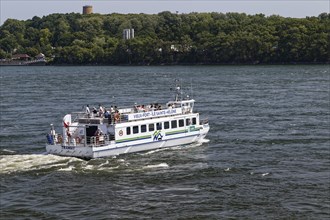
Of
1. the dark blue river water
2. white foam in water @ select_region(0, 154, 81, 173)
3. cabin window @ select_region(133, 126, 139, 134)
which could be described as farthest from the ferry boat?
white foam in water @ select_region(0, 154, 81, 173)

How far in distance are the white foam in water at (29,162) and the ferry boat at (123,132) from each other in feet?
3.74

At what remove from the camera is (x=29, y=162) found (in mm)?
54469

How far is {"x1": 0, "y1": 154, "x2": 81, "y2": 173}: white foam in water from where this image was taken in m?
52.6

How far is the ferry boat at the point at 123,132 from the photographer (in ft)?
186

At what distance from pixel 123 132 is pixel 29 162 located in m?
8.73

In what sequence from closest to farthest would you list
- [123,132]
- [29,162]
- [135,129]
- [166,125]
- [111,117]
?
[29,162]
[123,132]
[111,117]
[135,129]
[166,125]

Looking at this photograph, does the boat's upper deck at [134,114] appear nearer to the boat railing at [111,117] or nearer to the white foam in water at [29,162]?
the boat railing at [111,117]

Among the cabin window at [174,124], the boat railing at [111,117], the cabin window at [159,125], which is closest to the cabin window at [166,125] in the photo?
the cabin window at [174,124]

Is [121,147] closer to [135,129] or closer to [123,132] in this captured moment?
[123,132]

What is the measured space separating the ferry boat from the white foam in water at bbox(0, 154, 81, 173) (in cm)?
114

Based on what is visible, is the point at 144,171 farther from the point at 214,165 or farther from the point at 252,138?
the point at 252,138

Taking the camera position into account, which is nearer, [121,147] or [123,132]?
[121,147]

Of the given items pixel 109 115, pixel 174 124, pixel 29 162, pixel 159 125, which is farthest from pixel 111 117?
pixel 29 162

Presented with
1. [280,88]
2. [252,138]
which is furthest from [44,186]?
[280,88]
